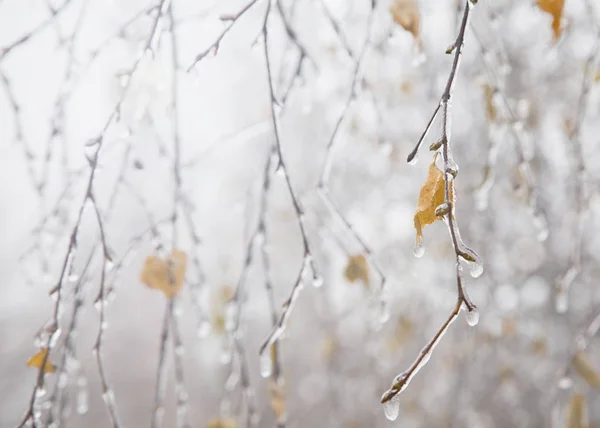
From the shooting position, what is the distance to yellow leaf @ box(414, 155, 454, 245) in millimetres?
417

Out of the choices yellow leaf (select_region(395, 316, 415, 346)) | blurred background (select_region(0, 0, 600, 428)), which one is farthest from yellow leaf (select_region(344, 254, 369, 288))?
yellow leaf (select_region(395, 316, 415, 346))

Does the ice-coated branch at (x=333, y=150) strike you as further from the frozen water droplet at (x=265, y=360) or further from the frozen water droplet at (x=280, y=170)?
the frozen water droplet at (x=265, y=360)

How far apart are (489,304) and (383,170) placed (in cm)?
96

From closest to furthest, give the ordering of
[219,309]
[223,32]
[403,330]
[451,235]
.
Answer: [451,235] → [223,32] → [219,309] → [403,330]

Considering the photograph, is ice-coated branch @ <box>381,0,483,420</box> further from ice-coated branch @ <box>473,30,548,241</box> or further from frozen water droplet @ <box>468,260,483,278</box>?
ice-coated branch @ <box>473,30,548,241</box>

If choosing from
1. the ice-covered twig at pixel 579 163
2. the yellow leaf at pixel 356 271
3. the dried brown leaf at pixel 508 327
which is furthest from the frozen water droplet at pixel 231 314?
the dried brown leaf at pixel 508 327

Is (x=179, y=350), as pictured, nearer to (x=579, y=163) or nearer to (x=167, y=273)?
(x=167, y=273)

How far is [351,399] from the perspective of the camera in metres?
2.86

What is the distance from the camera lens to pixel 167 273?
0.69m

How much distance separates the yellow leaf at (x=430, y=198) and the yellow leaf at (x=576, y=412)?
0.78 meters

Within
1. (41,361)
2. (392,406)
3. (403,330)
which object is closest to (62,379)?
(41,361)

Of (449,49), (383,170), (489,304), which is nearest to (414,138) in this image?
(383,170)

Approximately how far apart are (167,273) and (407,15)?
47 cm

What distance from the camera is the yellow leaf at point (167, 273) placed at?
2.24 ft
